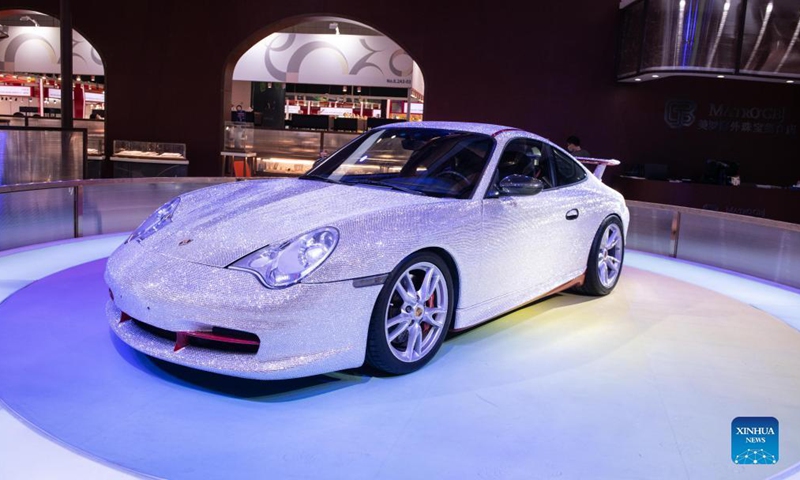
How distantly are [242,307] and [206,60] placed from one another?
11.8 meters

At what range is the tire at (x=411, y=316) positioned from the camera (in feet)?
11.4

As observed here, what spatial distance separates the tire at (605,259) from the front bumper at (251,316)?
9.13ft

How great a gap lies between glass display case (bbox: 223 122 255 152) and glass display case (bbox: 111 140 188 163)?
869mm

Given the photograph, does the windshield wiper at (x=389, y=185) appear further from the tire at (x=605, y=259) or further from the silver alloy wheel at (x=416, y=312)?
the tire at (x=605, y=259)

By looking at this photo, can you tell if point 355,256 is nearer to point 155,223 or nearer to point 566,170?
point 155,223

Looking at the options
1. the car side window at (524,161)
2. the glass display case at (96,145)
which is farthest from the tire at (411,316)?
the glass display case at (96,145)

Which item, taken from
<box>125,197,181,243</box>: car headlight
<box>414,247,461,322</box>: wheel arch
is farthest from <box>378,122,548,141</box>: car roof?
<box>125,197,181,243</box>: car headlight

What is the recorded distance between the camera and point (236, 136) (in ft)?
45.9

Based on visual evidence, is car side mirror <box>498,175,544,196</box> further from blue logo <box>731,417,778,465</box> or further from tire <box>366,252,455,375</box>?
blue logo <box>731,417,778,465</box>

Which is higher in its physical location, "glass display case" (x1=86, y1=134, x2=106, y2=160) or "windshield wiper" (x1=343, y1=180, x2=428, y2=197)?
"windshield wiper" (x1=343, y1=180, x2=428, y2=197)

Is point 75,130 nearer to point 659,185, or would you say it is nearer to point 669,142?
point 659,185

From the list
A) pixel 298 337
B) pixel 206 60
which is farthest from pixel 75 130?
pixel 298 337

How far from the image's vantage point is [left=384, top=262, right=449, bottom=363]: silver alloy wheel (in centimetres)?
363

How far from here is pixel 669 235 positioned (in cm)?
831
